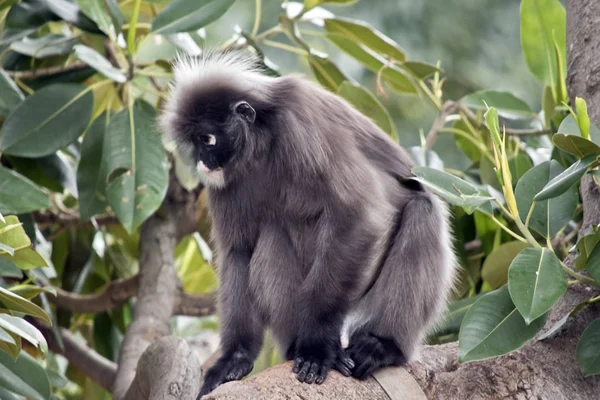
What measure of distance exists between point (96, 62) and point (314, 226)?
44.3 inches

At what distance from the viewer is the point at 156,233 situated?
4.15m

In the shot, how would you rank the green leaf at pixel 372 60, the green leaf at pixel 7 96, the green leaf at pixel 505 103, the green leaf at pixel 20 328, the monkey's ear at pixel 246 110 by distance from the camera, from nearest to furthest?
the green leaf at pixel 20 328 < the monkey's ear at pixel 246 110 < the green leaf at pixel 7 96 < the green leaf at pixel 505 103 < the green leaf at pixel 372 60

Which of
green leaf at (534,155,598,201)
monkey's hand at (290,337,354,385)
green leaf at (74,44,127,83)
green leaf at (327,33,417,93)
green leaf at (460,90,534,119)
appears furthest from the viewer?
green leaf at (327,33,417,93)

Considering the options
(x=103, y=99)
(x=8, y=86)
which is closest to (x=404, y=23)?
(x=103, y=99)

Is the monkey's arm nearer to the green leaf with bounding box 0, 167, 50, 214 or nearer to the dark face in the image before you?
the dark face

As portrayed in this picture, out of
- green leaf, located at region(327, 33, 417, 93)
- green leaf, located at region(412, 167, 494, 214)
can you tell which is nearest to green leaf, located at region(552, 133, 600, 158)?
green leaf, located at region(412, 167, 494, 214)

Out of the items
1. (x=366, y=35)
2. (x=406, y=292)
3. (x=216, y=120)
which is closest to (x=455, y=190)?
(x=406, y=292)

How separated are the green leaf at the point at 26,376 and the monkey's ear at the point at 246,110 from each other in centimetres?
113

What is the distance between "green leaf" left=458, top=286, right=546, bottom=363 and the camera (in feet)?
7.60

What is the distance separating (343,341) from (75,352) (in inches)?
64.4

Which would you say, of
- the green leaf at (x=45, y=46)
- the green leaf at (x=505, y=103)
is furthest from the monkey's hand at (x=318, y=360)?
the green leaf at (x=45, y=46)

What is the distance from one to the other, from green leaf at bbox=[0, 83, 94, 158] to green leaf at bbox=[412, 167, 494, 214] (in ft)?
5.60

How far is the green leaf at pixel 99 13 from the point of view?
3.41 meters

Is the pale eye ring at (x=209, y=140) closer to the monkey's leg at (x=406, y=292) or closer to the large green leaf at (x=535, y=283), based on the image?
the monkey's leg at (x=406, y=292)
